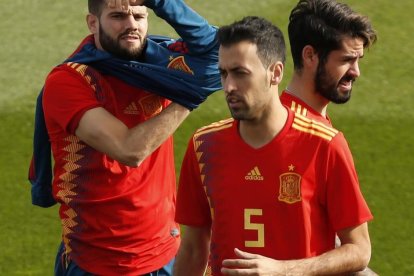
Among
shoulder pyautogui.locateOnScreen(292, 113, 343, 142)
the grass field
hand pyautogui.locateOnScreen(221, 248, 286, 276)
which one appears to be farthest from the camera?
the grass field

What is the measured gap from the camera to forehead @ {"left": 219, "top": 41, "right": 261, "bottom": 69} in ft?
15.9

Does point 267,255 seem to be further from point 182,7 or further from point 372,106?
point 372,106

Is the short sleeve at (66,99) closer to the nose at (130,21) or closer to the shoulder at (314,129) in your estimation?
the nose at (130,21)

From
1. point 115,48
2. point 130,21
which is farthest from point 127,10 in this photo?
point 115,48

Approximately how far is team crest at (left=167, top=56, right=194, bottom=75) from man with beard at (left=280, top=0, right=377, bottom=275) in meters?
0.47

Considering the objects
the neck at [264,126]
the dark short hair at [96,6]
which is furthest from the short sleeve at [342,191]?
the dark short hair at [96,6]

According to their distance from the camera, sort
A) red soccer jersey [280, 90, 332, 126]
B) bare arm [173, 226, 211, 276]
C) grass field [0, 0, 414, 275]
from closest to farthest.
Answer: bare arm [173, 226, 211, 276] → red soccer jersey [280, 90, 332, 126] → grass field [0, 0, 414, 275]

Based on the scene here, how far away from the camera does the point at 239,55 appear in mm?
4875

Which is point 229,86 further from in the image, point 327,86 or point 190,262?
point 327,86

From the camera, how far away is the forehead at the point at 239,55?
15.9ft

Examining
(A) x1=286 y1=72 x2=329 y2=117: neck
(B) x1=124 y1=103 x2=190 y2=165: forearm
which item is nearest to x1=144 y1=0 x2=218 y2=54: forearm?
(B) x1=124 y1=103 x2=190 y2=165: forearm

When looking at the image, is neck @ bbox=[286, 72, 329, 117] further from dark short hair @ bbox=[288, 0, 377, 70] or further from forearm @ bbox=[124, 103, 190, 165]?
forearm @ bbox=[124, 103, 190, 165]

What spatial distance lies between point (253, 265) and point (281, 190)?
40cm

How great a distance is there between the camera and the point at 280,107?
16.3 ft
